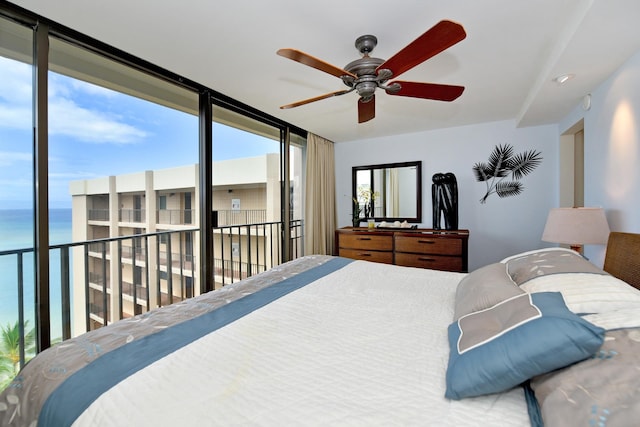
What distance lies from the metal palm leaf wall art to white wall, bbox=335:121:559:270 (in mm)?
57

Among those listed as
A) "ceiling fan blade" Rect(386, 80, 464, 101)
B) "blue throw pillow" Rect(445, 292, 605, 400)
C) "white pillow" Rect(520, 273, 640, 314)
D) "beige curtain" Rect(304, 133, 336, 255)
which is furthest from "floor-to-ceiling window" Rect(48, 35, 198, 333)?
"white pillow" Rect(520, 273, 640, 314)

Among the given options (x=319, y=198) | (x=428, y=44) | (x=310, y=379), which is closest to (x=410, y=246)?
(x=319, y=198)

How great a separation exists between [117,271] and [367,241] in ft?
9.56

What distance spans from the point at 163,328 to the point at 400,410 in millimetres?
995

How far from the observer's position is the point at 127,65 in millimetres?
2162

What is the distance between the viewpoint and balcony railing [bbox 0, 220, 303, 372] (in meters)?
1.94

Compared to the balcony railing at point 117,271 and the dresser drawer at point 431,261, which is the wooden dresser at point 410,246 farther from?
the balcony railing at point 117,271

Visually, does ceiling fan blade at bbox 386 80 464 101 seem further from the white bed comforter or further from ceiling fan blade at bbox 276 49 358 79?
the white bed comforter

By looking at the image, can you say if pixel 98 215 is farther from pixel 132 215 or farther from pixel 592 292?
pixel 592 292

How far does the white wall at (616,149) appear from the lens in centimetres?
185

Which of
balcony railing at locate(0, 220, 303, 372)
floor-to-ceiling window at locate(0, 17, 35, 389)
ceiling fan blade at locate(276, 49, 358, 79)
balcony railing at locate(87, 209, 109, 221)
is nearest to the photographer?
ceiling fan blade at locate(276, 49, 358, 79)

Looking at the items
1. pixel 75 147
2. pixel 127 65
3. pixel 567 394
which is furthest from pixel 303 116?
pixel 567 394

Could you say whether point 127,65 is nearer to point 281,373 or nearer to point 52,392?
point 52,392

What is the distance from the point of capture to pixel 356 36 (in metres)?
1.87
